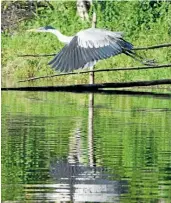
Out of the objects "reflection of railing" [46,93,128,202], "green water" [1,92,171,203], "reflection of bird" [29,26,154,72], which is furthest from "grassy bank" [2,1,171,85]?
"reflection of railing" [46,93,128,202]

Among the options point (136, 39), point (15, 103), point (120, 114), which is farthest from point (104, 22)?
point (120, 114)

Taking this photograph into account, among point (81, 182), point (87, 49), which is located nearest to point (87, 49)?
point (87, 49)

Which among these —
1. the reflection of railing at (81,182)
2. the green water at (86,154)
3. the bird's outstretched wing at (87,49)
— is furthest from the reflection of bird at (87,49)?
the reflection of railing at (81,182)

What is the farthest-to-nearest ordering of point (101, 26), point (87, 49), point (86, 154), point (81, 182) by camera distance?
point (101, 26) → point (87, 49) → point (86, 154) → point (81, 182)

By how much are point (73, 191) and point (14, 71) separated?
16683mm

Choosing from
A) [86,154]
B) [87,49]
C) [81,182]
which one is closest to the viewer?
[81,182]

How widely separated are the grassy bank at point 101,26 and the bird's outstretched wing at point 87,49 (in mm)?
9727

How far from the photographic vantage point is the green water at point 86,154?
21.8 ft

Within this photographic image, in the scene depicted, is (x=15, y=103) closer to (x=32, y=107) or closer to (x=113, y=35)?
(x=32, y=107)

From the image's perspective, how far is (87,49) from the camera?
423 inches

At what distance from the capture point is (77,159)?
843 centimetres

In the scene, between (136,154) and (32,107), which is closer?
(136,154)

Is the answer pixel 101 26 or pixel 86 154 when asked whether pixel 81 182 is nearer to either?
pixel 86 154

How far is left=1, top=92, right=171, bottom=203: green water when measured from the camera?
6.64 meters
